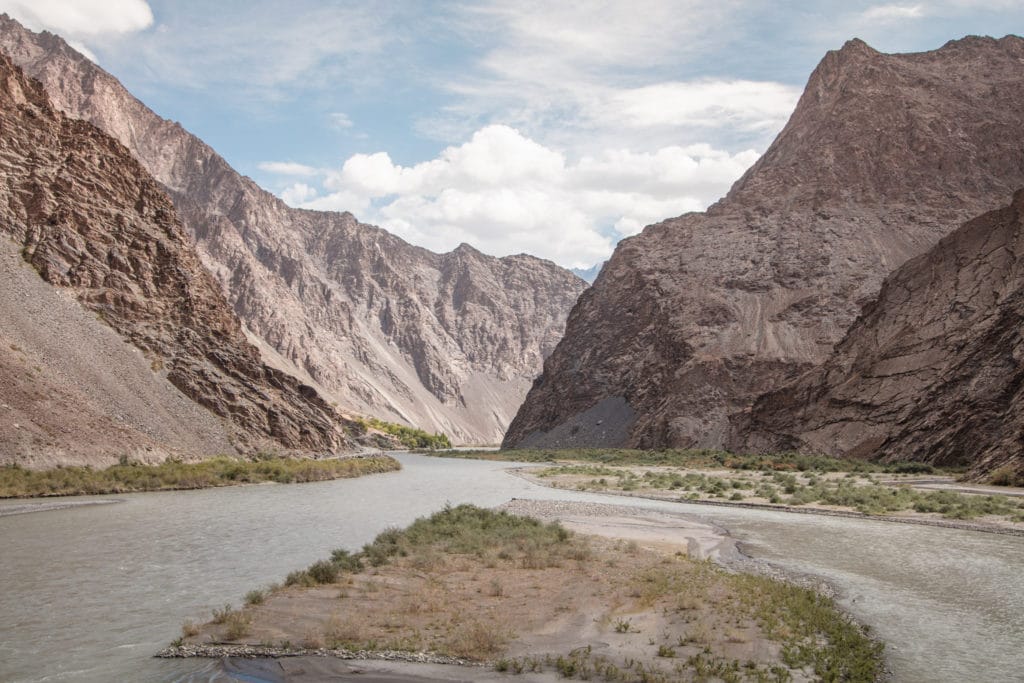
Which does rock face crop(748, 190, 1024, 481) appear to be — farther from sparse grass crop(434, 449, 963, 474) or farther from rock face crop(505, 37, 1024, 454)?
rock face crop(505, 37, 1024, 454)

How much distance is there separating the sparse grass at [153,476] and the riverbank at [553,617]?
1015 inches

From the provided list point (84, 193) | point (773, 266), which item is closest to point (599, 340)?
Result: point (773, 266)

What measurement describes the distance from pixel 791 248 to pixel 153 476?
8857 centimetres

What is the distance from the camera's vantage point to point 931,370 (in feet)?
211

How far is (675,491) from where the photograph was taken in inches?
1788

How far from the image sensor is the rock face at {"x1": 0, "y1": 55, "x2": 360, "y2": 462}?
6066 cm

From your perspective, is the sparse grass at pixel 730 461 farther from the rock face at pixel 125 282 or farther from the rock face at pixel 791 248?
the rock face at pixel 125 282

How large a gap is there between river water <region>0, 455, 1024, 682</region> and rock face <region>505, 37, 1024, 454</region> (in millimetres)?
61998

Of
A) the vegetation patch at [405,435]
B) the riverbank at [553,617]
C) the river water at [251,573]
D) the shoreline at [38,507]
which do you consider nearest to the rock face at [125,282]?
the shoreline at [38,507]

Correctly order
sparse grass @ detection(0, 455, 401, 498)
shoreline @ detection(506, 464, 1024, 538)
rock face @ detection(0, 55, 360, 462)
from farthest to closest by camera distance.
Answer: rock face @ detection(0, 55, 360, 462)
sparse grass @ detection(0, 455, 401, 498)
shoreline @ detection(506, 464, 1024, 538)

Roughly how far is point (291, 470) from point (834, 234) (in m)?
81.4

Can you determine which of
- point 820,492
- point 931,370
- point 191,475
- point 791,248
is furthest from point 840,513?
point 791,248

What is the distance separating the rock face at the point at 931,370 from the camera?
177 ft

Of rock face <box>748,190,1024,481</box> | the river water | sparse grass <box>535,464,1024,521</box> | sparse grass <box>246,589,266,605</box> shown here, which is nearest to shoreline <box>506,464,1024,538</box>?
sparse grass <box>535,464,1024,521</box>
